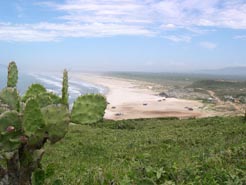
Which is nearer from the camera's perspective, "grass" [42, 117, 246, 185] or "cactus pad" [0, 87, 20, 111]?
"cactus pad" [0, 87, 20, 111]

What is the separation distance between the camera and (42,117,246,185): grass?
681 cm

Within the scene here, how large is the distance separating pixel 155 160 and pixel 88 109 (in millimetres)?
6176

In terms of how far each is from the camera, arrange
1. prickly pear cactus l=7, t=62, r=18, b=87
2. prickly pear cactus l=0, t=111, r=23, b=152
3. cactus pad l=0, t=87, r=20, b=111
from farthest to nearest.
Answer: prickly pear cactus l=7, t=62, r=18, b=87
cactus pad l=0, t=87, r=20, b=111
prickly pear cactus l=0, t=111, r=23, b=152

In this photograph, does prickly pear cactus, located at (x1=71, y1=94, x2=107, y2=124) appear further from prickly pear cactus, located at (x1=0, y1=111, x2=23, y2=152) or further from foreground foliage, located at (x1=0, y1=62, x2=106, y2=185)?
prickly pear cactus, located at (x1=0, y1=111, x2=23, y2=152)

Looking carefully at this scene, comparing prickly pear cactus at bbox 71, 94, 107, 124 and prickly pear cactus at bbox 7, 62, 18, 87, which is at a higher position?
prickly pear cactus at bbox 7, 62, 18, 87

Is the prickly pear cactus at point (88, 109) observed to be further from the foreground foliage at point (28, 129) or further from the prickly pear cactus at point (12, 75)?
the prickly pear cactus at point (12, 75)

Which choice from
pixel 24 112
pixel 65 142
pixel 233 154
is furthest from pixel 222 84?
pixel 24 112

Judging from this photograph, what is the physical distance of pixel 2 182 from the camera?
15.8 ft

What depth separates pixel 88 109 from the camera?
5.12m

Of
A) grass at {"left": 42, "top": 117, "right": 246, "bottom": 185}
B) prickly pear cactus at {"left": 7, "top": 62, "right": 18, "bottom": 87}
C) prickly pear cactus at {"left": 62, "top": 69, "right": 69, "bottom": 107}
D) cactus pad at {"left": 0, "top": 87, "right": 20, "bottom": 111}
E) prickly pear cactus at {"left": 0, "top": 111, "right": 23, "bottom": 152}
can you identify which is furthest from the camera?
grass at {"left": 42, "top": 117, "right": 246, "bottom": 185}

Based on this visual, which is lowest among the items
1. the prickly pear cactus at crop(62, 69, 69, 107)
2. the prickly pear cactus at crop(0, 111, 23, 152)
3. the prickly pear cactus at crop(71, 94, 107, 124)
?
the prickly pear cactus at crop(0, 111, 23, 152)

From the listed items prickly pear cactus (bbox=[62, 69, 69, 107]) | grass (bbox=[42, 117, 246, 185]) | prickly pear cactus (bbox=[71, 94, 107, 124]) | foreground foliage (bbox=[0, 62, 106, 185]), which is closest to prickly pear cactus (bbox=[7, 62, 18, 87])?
foreground foliage (bbox=[0, 62, 106, 185])

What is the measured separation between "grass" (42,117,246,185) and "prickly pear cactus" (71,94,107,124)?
→ 77cm

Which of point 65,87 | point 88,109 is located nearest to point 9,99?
point 65,87
